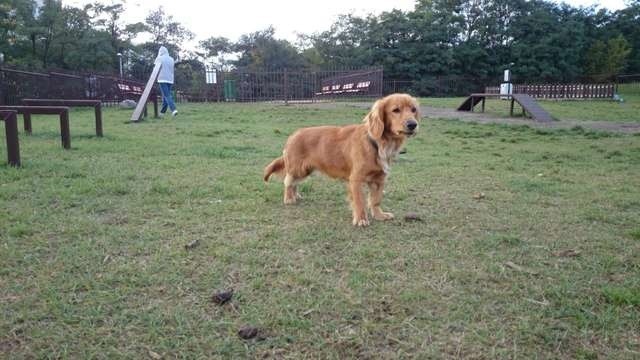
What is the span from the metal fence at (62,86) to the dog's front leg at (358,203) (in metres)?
15.0

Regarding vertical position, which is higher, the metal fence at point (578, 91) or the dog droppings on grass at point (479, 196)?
the metal fence at point (578, 91)

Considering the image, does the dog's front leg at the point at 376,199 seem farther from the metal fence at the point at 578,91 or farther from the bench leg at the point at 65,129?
the metal fence at the point at 578,91

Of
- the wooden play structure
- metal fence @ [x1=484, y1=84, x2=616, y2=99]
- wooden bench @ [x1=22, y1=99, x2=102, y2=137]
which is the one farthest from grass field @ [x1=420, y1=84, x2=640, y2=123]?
wooden bench @ [x1=22, y1=99, x2=102, y2=137]

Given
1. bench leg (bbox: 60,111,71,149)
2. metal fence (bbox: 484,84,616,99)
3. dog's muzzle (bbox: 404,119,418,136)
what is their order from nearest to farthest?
dog's muzzle (bbox: 404,119,418,136), bench leg (bbox: 60,111,71,149), metal fence (bbox: 484,84,616,99)

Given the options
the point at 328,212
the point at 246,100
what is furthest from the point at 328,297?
the point at 246,100

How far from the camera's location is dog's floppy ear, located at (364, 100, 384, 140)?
3729 millimetres

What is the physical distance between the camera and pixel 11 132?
514cm

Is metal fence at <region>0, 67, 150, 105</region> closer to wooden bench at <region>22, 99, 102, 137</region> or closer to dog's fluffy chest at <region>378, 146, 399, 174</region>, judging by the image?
wooden bench at <region>22, 99, 102, 137</region>

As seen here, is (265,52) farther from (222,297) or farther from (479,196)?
(222,297)

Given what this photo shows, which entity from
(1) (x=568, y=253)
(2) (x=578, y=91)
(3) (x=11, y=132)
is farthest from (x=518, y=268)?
(2) (x=578, y=91)

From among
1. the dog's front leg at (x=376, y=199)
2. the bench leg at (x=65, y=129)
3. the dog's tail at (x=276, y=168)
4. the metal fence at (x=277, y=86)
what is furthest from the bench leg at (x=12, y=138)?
the metal fence at (x=277, y=86)

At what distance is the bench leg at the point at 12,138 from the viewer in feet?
16.6

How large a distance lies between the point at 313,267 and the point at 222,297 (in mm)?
625

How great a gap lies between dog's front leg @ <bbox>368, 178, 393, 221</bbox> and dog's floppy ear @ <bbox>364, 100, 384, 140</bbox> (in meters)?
0.41
